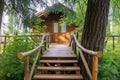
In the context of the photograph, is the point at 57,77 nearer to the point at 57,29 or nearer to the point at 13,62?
the point at 13,62

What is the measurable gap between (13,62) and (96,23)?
2913 mm

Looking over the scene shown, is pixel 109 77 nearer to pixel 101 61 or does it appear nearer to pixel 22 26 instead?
pixel 101 61

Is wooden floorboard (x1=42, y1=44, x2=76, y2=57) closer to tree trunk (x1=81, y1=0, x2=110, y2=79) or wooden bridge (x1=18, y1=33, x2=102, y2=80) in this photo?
wooden bridge (x1=18, y1=33, x2=102, y2=80)

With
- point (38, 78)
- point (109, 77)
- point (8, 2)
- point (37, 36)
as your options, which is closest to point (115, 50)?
point (37, 36)

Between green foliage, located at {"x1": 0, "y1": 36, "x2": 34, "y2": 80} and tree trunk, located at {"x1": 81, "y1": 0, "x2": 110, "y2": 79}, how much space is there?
2187mm

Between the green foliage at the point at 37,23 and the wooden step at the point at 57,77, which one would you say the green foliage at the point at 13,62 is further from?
the green foliage at the point at 37,23

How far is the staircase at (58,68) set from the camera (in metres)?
6.53

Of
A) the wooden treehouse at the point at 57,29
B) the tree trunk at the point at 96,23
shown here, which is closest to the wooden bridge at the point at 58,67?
the tree trunk at the point at 96,23

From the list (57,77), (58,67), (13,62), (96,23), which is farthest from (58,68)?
(96,23)

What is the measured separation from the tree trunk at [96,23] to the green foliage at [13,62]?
219 centimetres

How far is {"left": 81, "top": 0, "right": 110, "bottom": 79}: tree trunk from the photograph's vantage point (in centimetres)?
674

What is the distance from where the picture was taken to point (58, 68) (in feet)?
23.7

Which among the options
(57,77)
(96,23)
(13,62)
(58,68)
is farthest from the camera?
(13,62)

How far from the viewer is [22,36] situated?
8.55 metres
